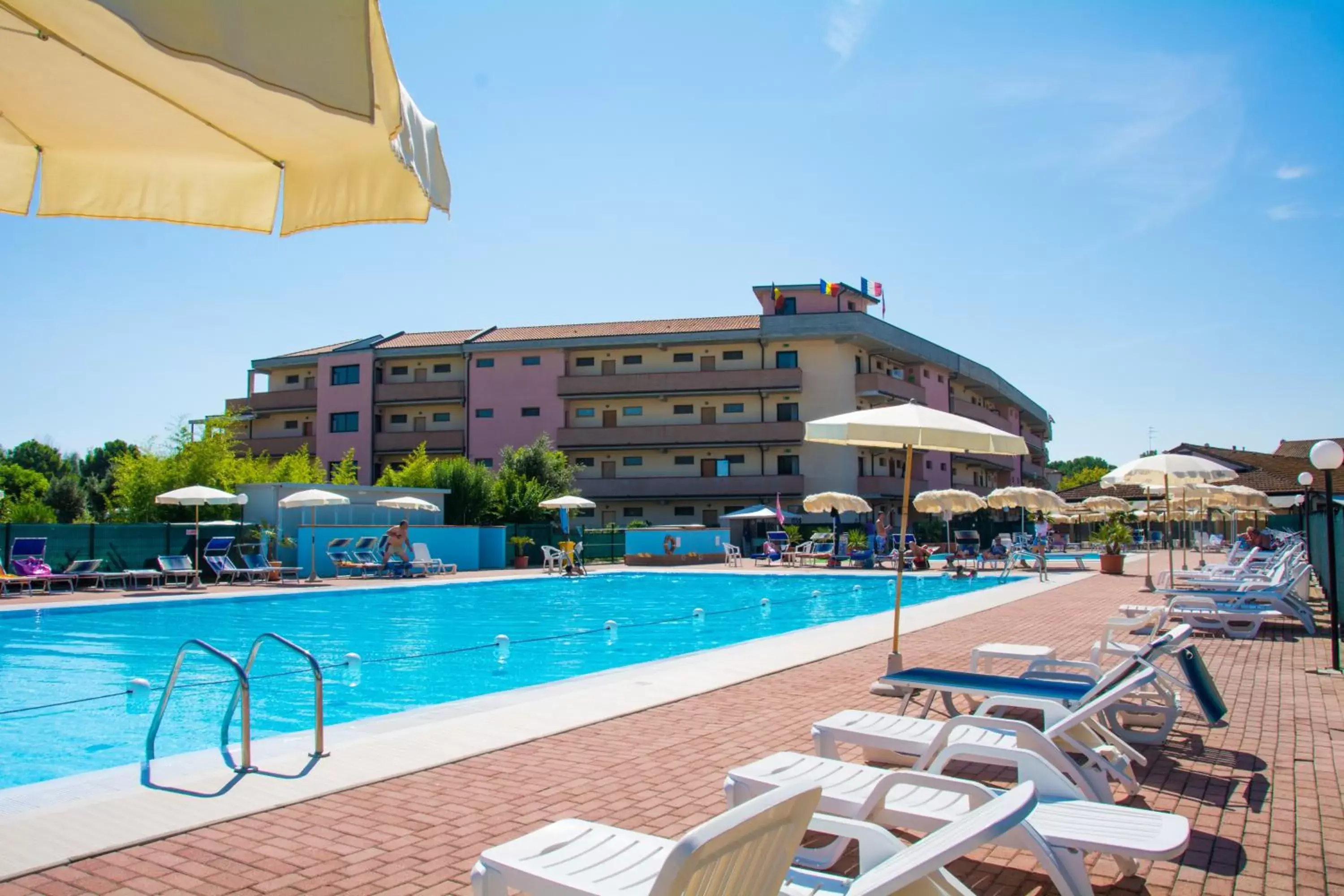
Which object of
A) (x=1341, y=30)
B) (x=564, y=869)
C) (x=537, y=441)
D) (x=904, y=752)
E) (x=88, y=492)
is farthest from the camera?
(x=88, y=492)

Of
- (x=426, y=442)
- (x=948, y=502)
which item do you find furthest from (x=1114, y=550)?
(x=426, y=442)

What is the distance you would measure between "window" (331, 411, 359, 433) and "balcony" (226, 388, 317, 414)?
186 cm

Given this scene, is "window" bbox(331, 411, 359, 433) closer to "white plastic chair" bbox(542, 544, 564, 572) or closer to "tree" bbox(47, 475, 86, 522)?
"tree" bbox(47, 475, 86, 522)

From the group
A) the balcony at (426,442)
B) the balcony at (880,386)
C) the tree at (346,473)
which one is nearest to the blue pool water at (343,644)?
the tree at (346,473)

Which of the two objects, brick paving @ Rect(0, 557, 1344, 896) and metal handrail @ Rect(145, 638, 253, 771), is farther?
metal handrail @ Rect(145, 638, 253, 771)

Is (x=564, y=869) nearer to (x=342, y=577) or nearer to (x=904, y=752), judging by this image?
(x=904, y=752)

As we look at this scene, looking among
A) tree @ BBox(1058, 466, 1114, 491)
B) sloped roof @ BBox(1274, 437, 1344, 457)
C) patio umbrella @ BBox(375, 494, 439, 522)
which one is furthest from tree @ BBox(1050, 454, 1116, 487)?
patio umbrella @ BBox(375, 494, 439, 522)

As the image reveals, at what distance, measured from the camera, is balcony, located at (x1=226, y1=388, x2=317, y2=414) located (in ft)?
178

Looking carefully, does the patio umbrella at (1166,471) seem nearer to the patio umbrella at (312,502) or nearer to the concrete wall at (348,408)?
the patio umbrella at (312,502)

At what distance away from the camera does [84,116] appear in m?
3.82

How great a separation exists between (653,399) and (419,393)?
43.0 ft

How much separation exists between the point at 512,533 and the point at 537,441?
10.4m

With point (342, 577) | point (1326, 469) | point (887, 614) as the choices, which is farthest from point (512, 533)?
point (1326, 469)

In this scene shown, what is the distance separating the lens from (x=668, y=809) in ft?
15.1
